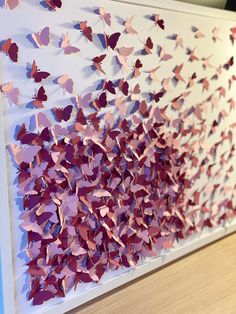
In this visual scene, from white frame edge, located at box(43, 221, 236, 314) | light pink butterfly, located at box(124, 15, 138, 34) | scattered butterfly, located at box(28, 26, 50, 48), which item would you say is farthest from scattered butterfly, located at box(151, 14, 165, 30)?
white frame edge, located at box(43, 221, 236, 314)

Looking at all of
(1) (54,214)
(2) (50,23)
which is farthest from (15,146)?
(2) (50,23)

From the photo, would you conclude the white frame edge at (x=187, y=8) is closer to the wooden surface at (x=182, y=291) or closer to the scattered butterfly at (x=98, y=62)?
the scattered butterfly at (x=98, y=62)

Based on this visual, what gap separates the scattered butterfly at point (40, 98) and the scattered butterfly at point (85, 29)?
232mm

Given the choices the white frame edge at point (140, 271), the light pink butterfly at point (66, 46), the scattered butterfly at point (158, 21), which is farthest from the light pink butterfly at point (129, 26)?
the white frame edge at point (140, 271)

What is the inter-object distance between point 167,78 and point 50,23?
1.84 feet

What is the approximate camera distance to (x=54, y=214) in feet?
4.14

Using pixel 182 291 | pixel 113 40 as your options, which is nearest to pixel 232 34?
pixel 113 40

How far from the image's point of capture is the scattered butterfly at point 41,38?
43.0 inches

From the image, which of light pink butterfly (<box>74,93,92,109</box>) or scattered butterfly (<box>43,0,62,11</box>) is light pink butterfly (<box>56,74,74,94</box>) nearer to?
light pink butterfly (<box>74,93,92,109</box>)

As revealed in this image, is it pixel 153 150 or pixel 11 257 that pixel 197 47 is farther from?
pixel 11 257

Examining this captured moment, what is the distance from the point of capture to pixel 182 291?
1584 mm

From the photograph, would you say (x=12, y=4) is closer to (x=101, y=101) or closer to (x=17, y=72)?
(x=17, y=72)

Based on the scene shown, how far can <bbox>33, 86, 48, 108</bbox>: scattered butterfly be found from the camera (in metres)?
1.14

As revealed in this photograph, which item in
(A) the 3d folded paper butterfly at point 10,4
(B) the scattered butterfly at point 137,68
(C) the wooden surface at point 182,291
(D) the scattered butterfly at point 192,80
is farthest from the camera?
(D) the scattered butterfly at point 192,80
